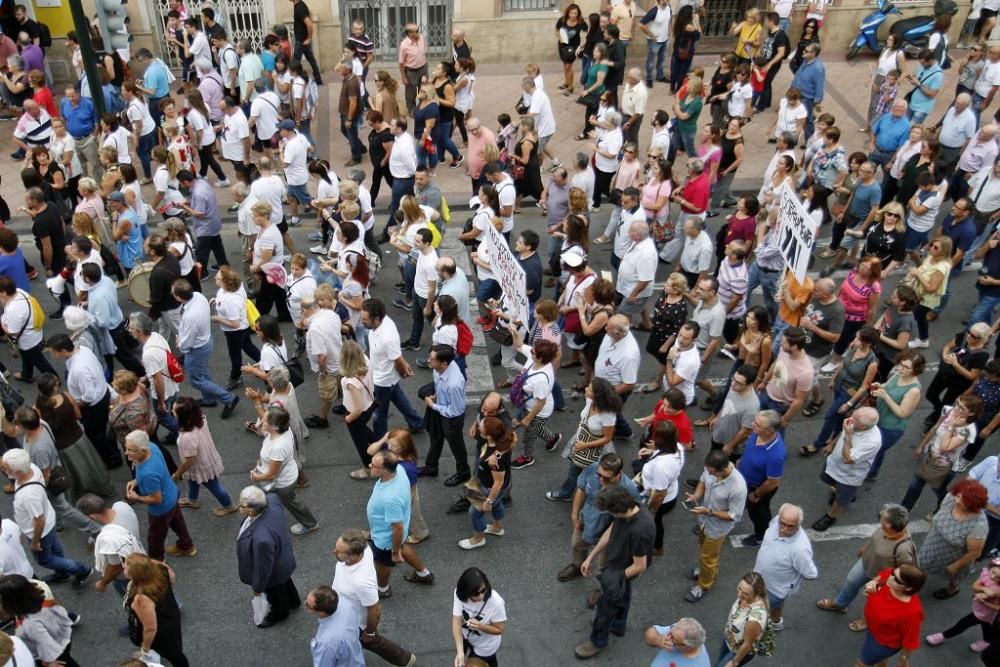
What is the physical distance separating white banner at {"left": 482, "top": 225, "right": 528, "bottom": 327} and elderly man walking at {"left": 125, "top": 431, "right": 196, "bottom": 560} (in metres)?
→ 3.50

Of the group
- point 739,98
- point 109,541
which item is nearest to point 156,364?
point 109,541

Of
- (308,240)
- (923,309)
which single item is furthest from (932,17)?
(308,240)

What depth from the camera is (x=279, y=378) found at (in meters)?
7.57

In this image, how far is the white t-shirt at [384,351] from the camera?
8164 millimetres

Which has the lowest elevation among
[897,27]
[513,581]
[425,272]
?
[513,581]

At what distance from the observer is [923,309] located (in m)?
9.56

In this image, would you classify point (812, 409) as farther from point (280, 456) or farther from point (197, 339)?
point (197, 339)

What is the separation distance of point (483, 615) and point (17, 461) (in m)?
3.52

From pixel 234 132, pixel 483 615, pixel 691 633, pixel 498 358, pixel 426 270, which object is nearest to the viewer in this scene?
pixel 691 633

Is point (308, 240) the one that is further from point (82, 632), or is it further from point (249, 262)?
point (82, 632)

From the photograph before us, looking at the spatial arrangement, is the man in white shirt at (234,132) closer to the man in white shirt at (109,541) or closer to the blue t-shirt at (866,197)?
the man in white shirt at (109,541)

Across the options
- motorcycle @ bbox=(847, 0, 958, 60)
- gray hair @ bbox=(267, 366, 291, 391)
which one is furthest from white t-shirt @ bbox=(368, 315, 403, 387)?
motorcycle @ bbox=(847, 0, 958, 60)

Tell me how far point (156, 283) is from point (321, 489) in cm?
270

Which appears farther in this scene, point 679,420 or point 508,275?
point 508,275
